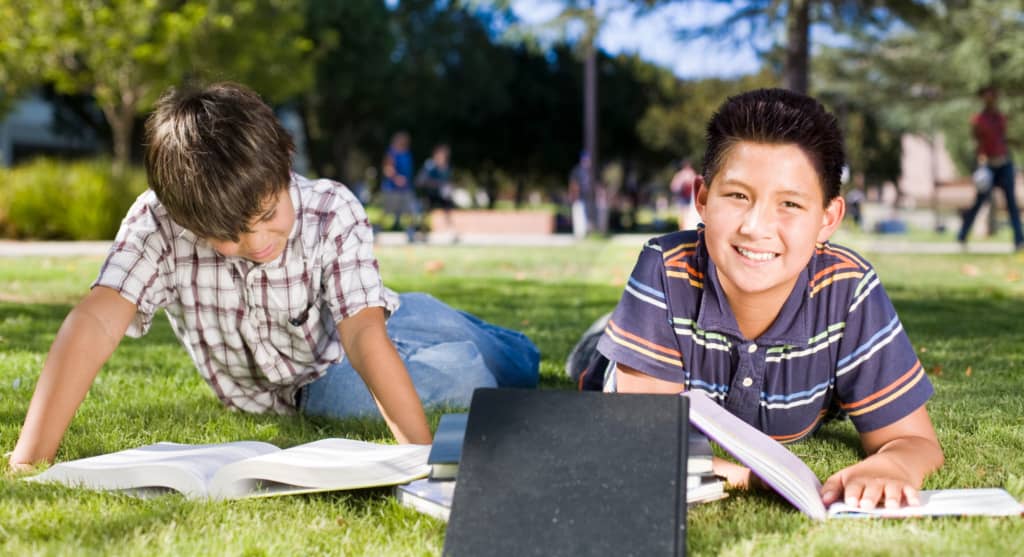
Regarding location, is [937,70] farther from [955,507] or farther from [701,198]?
[955,507]

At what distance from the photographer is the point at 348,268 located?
3.39m

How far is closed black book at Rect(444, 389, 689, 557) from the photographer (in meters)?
1.99

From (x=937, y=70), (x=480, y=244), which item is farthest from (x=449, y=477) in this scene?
(x=937, y=70)

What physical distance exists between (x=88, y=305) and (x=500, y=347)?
1.78 m

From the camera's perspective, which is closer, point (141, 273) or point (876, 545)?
point (876, 545)

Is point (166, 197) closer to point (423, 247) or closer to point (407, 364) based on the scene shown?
point (407, 364)

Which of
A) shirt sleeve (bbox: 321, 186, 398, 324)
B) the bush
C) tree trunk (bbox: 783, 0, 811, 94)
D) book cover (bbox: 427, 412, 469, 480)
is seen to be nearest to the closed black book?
book cover (bbox: 427, 412, 469, 480)

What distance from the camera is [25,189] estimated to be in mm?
15977

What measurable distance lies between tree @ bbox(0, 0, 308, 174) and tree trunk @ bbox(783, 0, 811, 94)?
10.1 metres

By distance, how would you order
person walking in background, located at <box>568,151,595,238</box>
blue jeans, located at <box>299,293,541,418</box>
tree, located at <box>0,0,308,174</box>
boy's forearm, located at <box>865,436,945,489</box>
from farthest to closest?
1. tree, located at <box>0,0,308,174</box>
2. person walking in background, located at <box>568,151,595,238</box>
3. blue jeans, located at <box>299,293,541,418</box>
4. boy's forearm, located at <box>865,436,945,489</box>

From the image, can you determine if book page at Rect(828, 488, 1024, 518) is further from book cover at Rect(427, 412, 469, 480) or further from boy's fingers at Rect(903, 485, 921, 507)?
book cover at Rect(427, 412, 469, 480)

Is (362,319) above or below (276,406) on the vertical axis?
above

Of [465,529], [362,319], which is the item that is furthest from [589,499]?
[362,319]

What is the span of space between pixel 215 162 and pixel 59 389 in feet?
2.54
